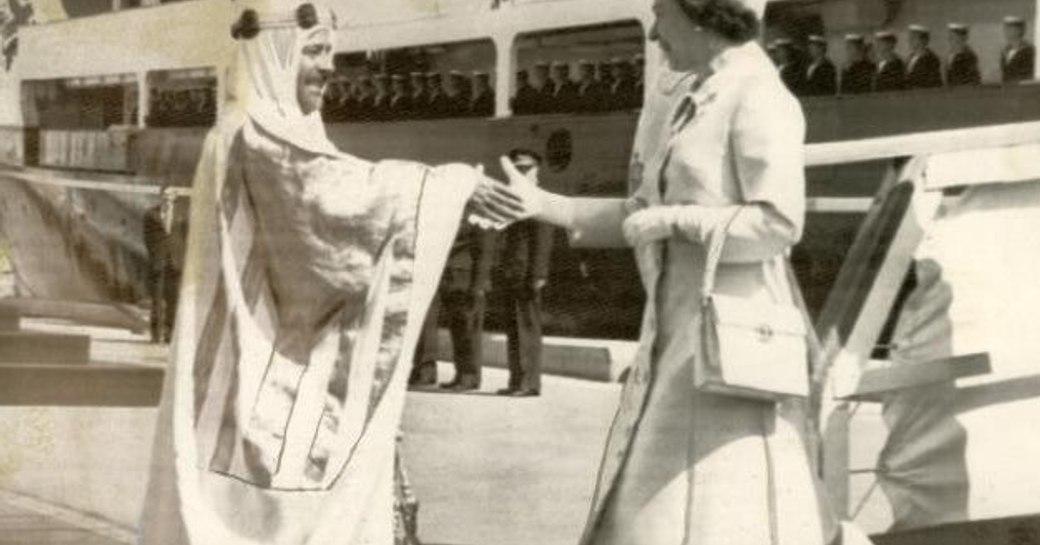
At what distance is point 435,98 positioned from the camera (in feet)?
12.1

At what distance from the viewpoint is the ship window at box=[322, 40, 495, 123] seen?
3662 millimetres

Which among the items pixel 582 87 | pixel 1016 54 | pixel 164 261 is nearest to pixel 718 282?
pixel 582 87

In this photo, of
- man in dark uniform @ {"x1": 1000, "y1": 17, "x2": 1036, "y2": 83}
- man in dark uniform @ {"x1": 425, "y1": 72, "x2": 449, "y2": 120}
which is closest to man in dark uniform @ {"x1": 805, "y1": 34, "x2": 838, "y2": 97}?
man in dark uniform @ {"x1": 1000, "y1": 17, "x2": 1036, "y2": 83}

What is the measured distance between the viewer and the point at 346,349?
3713 millimetres

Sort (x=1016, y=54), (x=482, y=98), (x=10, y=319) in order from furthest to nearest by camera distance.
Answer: (x=10, y=319) < (x=482, y=98) < (x=1016, y=54)

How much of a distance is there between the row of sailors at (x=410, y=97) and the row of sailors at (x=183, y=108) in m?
0.25

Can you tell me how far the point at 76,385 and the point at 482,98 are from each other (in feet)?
3.58

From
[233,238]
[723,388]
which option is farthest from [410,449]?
[723,388]

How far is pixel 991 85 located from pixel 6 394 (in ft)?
6.76

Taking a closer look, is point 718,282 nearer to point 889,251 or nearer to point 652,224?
point 652,224

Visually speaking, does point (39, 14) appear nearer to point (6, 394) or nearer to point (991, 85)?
point (6, 394)

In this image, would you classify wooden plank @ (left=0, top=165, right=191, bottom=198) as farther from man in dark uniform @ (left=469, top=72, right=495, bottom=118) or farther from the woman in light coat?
the woman in light coat

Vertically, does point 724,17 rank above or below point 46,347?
above

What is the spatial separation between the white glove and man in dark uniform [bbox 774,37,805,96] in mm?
317
